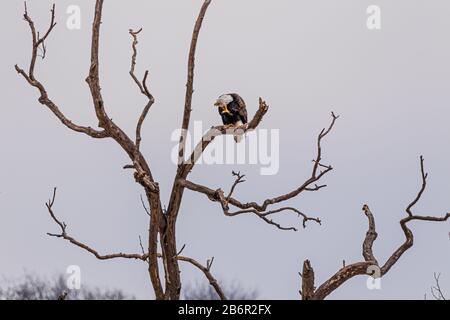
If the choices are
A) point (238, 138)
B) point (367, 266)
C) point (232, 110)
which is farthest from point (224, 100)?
point (367, 266)

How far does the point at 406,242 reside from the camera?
5566mm

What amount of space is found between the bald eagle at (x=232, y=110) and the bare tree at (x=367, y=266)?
3.77 ft

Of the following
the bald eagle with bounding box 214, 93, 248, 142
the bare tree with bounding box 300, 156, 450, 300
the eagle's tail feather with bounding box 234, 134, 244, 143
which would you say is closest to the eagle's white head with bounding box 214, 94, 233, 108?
the bald eagle with bounding box 214, 93, 248, 142

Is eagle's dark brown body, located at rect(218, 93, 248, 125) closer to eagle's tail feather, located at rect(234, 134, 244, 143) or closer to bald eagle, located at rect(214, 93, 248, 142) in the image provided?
bald eagle, located at rect(214, 93, 248, 142)

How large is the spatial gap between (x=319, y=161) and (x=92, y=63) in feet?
4.85

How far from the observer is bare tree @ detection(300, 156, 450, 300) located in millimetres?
5074

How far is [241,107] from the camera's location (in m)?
6.27

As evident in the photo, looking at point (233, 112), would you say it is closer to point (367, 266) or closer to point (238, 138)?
point (238, 138)

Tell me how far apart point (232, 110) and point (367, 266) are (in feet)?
5.08

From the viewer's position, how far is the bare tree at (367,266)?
16.6 ft

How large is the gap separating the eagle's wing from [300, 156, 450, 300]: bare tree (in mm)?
1138

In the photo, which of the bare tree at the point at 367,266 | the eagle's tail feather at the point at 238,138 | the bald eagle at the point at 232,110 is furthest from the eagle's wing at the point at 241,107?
the bare tree at the point at 367,266
